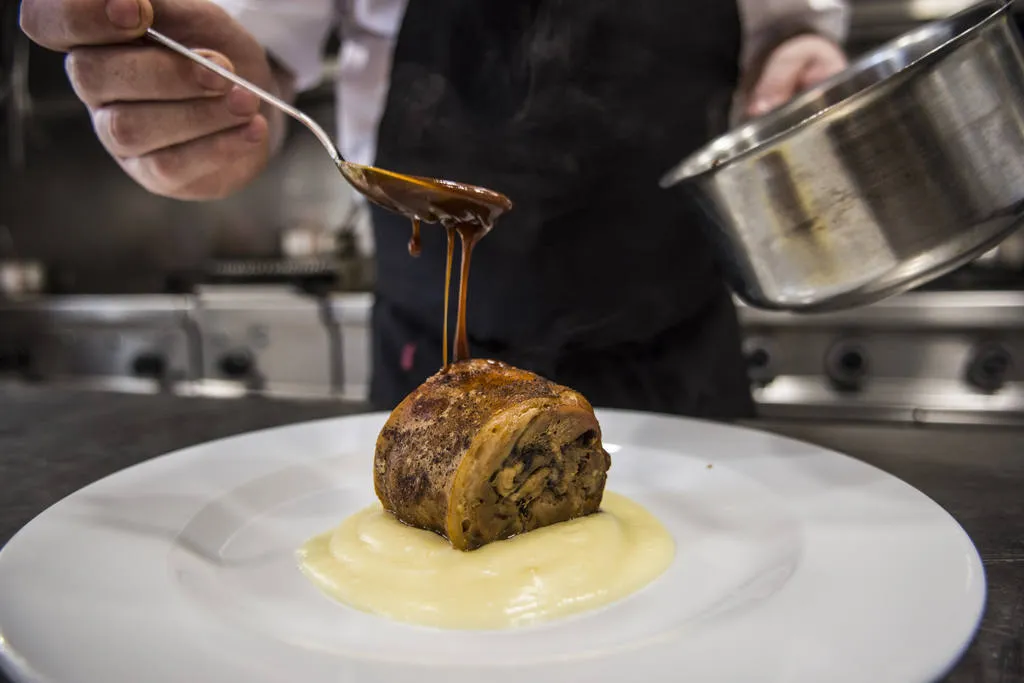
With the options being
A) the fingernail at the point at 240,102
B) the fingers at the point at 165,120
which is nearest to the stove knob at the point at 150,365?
the fingers at the point at 165,120

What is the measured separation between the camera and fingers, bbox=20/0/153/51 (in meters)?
0.97

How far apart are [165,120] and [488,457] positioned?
778 millimetres

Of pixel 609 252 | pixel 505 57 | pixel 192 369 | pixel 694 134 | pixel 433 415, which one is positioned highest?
pixel 505 57

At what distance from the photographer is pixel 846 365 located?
97.1 inches

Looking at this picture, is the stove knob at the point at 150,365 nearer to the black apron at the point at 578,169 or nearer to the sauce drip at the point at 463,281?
the black apron at the point at 578,169

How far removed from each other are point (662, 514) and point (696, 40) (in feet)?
3.24

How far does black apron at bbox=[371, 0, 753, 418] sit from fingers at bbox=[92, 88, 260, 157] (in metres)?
0.41

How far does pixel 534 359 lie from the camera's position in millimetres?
1584

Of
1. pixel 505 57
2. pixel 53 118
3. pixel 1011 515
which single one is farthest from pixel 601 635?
pixel 53 118

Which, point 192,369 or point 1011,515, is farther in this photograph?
point 192,369

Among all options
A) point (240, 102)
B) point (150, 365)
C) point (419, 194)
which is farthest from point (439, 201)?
point (150, 365)

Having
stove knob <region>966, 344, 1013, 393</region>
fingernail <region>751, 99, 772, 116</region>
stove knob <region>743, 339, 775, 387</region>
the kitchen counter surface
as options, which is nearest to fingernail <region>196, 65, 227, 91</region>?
Answer: the kitchen counter surface

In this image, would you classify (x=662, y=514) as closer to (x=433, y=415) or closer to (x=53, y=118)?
(x=433, y=415)

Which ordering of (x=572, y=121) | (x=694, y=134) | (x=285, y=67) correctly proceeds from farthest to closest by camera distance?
(x=285, y=67), (x=694, y=134), (x=572, y=121)
